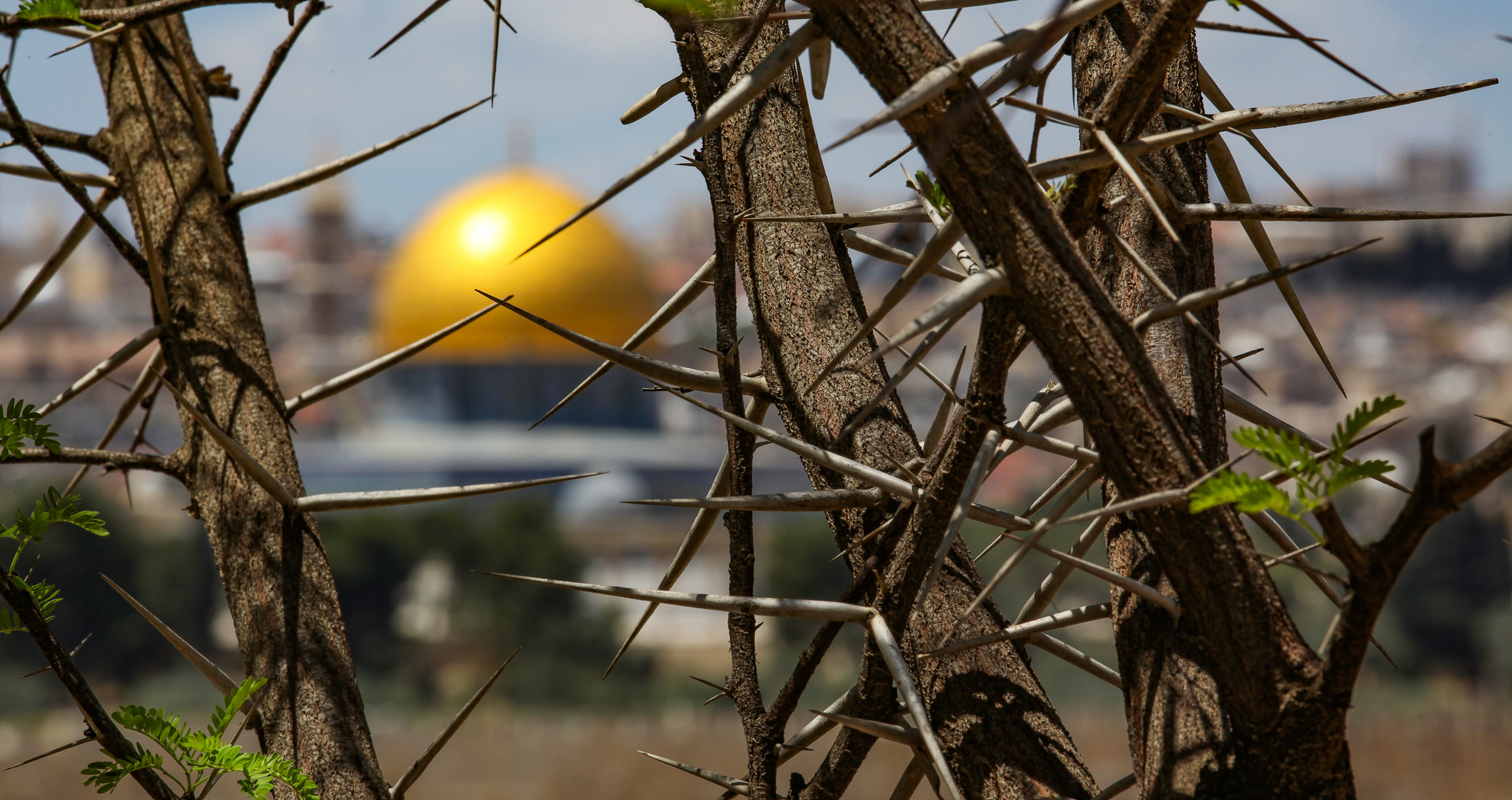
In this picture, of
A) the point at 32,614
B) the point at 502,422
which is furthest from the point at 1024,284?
the point at 502,422

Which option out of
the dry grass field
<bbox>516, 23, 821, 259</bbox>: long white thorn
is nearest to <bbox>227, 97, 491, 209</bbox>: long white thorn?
<bbox>516, 23, 821, 259</bbox>: long white thorn

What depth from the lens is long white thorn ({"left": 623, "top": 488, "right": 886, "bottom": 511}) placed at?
26.9 inches

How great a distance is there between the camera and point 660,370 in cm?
92

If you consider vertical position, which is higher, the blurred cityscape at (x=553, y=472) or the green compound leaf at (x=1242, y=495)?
the blurred cityscape at (x=553, y=472)

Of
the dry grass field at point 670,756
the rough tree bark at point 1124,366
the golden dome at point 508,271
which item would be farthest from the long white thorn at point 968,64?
the golden dome at point 508,271

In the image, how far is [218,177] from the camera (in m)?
1.25

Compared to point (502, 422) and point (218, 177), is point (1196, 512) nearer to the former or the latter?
point (218, 177)

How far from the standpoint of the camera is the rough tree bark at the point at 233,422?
3.54 feet

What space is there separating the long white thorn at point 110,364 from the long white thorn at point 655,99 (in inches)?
23.6

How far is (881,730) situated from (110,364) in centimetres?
95

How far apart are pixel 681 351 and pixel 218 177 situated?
3325 centimetres

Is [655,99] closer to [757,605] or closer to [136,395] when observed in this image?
[757,605]

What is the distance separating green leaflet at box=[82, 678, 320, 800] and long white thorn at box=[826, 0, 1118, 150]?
0.71 meters

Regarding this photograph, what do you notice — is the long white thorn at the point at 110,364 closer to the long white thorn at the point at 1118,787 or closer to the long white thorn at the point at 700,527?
the long white thorn at the point at 700,527
